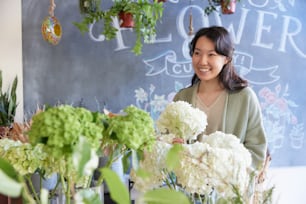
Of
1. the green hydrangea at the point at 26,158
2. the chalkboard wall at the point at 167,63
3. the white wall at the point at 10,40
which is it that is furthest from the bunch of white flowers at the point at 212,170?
the white wall at the point at 10,40

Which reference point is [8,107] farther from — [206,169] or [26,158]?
[206,169]

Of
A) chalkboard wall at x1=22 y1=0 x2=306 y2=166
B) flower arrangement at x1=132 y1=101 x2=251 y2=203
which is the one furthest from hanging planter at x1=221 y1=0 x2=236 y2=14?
flower arrangement at x1=132 y1=101 x2=251 y2=203

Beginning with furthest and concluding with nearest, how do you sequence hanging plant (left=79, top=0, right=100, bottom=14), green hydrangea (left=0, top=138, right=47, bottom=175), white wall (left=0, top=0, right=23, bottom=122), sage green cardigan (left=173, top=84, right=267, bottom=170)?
white wall (left=0, top=0, right=23, bottom=122) → hanging plant (left=79, top=0, right=100, bottom=14) → sage green cardigan (left=173, top=84, right=267, bottom=170) → green hydrangea (left=0, top=138, right=47, bottom=175)

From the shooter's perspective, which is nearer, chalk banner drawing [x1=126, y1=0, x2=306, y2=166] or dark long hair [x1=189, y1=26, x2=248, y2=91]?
dark long hair [x1=189, y1=26, x2=248, y2=91]

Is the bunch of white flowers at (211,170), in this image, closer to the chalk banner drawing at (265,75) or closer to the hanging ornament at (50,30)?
the hanging ornament at (50,30)

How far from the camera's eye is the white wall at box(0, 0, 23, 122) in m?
2.51

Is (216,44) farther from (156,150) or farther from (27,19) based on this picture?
(27,19)

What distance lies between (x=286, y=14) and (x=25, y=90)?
70.8 inches

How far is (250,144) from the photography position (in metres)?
1.57

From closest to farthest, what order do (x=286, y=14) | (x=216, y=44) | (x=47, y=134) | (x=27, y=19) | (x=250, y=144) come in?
(x=47, y=134)
(x=250, y=144)
(x=216, y=44)
(x=27, y=19)
(x=286, y=14)

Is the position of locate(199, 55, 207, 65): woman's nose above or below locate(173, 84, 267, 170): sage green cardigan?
above

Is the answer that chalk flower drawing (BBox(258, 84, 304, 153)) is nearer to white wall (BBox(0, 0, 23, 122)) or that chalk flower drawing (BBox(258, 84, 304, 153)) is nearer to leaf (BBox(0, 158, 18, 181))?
white wall (BBox(0, 0, 23, 122))

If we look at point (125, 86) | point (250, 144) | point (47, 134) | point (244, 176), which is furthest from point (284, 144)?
point (47, 134)

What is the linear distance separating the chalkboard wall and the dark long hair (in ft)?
2.80
